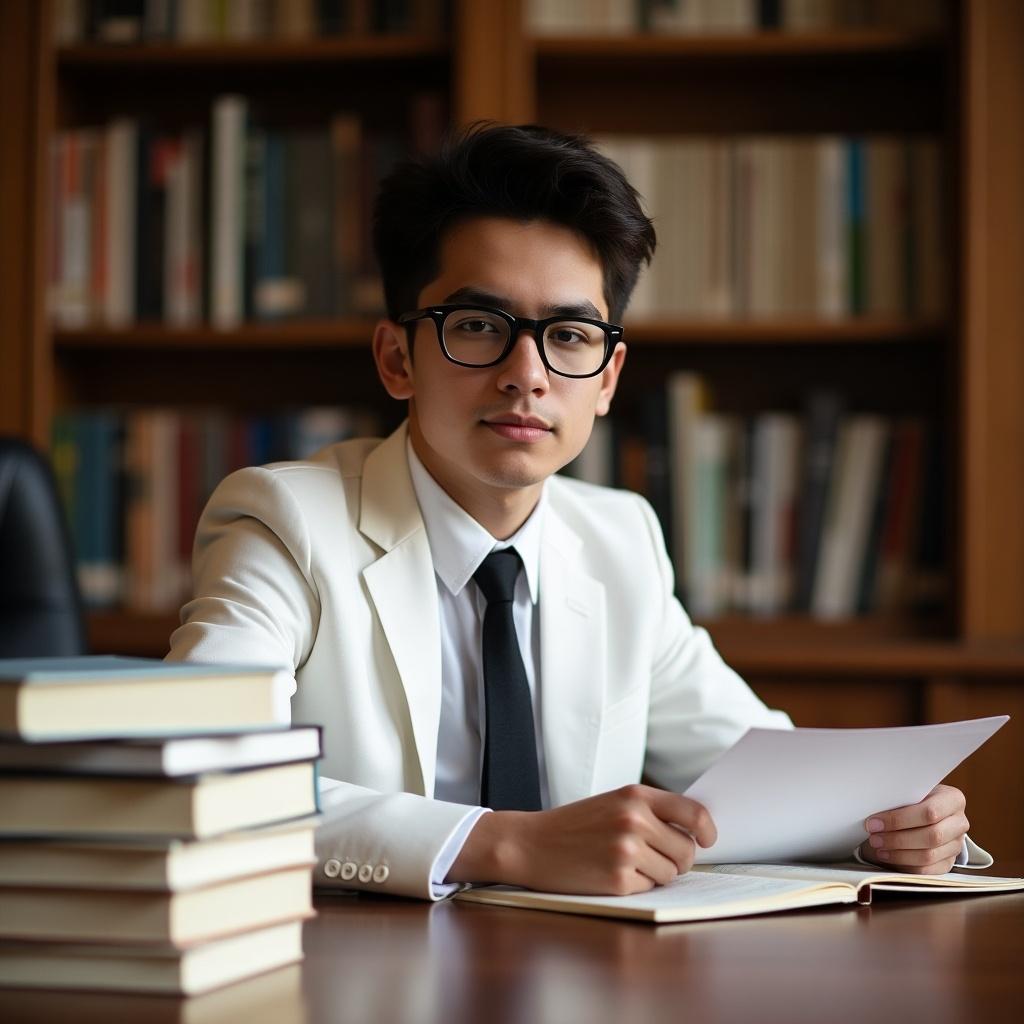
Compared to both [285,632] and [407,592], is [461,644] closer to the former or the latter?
[407,592]

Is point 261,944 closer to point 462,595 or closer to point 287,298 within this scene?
point 462,595

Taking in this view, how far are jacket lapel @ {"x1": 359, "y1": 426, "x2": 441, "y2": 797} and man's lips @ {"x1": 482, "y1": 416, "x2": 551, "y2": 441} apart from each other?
6.1 inches

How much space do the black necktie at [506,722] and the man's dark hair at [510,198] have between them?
0.43 meters

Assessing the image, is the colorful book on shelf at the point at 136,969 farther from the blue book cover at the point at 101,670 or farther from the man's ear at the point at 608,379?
the man's ear at the point at 608,379

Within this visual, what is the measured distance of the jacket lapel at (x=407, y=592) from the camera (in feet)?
4.88

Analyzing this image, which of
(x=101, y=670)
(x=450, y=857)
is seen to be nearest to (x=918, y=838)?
(x=450, y=857)

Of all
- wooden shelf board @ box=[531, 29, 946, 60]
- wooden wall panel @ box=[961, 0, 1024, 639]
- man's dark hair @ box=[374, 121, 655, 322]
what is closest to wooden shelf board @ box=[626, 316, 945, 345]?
wooden wall panel @ box=[961, 0, 1024, 639]

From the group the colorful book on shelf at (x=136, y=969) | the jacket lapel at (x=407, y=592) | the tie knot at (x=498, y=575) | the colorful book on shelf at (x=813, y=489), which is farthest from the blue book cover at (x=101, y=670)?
the colorful book on shelf at (x=813, y=489)

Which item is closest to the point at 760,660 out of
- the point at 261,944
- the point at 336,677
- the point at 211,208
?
the point at 336,677

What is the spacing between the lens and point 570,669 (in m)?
1.63

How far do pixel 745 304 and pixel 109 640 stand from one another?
1.42 m

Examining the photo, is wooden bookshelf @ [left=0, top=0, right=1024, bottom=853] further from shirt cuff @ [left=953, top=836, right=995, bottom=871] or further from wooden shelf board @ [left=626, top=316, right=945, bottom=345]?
shirt cuff @ [left=953, top=836, right=995, bottom=871]

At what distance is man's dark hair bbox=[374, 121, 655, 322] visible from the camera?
1.60 metres

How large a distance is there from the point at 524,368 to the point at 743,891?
66cm
